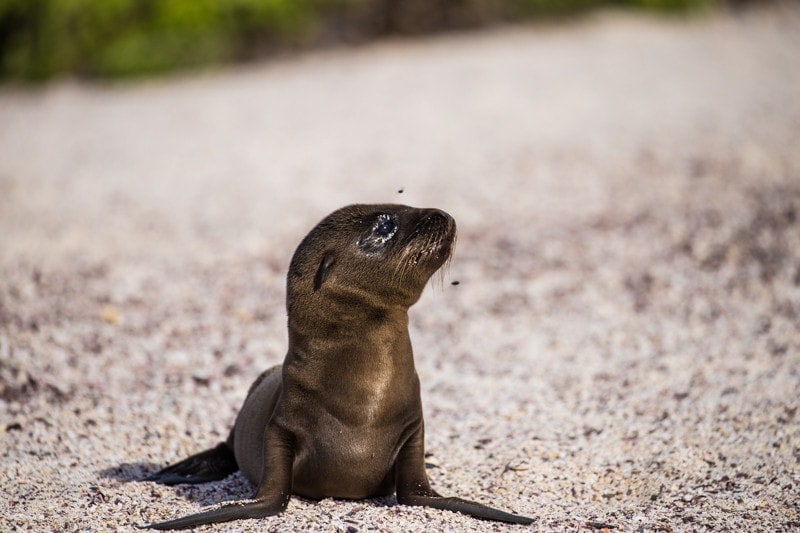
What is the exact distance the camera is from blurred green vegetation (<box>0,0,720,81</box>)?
16.2m

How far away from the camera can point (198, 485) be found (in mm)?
4996

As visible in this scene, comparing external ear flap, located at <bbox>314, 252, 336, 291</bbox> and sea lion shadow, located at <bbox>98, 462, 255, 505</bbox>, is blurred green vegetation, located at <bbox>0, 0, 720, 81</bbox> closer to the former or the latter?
sea lion shadow, located at <bbox>98, 462, 255, 505</bbox>

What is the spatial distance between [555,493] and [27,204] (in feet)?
25.8

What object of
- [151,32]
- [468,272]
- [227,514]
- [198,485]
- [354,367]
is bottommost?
[198,485]

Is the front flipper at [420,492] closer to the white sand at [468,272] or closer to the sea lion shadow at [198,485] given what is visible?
the white sand at [468,272]

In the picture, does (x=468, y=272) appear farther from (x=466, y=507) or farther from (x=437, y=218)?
(x=466, y=507)

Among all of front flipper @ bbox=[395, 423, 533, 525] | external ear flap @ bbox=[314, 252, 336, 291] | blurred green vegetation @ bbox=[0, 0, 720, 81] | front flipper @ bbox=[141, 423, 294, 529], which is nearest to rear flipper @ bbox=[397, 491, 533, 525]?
front flipper @ bbox=[395, 423, 533, 525]

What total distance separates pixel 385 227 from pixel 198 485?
1682mm

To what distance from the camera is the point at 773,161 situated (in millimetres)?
10570

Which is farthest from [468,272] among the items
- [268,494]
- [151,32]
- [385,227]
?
[151,32]

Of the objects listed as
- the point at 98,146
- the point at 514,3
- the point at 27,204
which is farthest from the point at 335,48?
the point at 27,204

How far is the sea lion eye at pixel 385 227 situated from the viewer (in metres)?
4.43

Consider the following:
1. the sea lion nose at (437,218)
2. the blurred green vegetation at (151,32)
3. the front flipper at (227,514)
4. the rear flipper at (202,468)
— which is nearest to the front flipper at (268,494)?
the front flipper at (227,514)

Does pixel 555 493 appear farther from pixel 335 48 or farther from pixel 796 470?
pixel 335 48
